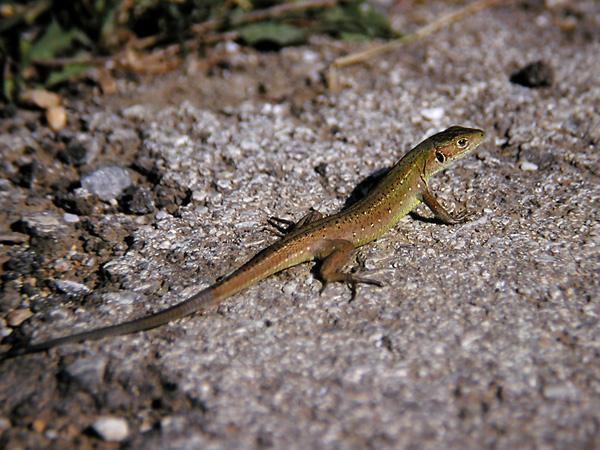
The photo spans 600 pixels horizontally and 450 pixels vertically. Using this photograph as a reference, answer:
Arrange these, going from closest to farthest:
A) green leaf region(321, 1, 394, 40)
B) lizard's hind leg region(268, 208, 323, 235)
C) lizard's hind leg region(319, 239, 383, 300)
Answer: lizard's hind leg region(319, 239, 383, 300) < lizard's hind leg region(268, 208, 323, 235) < green leaf region(321, 1, 394, 40)

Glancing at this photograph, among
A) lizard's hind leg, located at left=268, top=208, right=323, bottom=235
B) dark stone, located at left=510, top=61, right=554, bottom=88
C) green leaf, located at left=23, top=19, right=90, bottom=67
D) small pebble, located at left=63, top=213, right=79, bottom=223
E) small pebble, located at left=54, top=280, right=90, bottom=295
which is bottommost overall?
lizard's hind leg, located at left=268, top=208, right=323, bottom=235

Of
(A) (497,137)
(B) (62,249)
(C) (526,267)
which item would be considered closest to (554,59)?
(A) (497,137)

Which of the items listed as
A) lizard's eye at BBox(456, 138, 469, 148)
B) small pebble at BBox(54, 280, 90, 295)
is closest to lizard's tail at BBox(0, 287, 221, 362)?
small pebble at BBox(54, 280, 90, 295)

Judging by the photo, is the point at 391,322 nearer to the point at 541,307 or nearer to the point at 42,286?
the point at 541,307

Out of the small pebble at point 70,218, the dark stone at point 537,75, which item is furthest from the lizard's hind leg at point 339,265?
the dark stone at point 537,75

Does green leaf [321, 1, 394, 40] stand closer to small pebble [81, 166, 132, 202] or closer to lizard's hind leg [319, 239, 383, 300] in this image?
small pebble [81, 166, 132, 202]

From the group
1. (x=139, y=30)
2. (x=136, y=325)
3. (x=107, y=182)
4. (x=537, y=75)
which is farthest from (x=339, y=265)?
(x=139, y=30)
